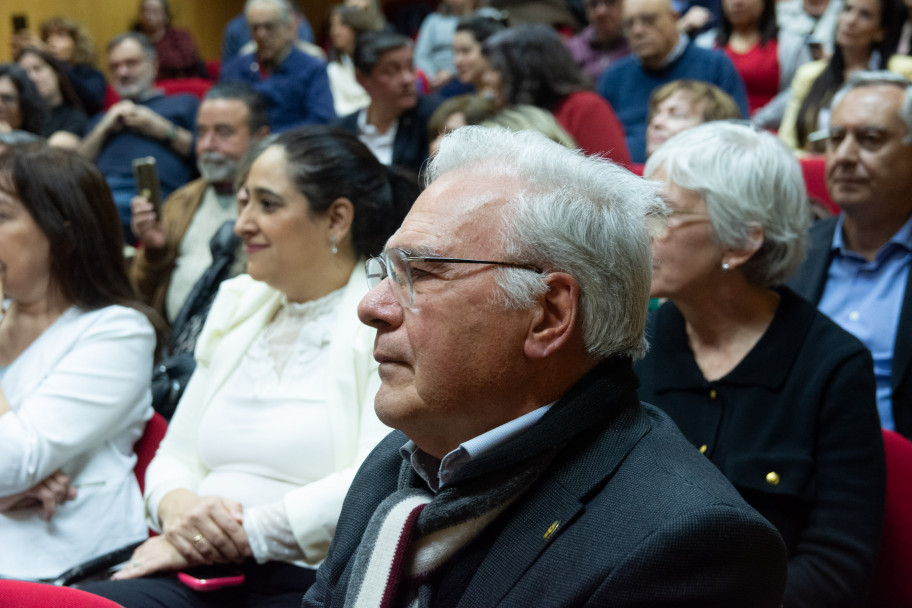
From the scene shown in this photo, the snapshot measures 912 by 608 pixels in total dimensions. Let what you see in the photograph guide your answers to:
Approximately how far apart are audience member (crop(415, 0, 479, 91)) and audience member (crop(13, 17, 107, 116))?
7.67 ft

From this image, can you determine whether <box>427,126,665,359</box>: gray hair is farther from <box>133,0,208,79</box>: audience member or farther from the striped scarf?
<box>133,0,208,79</box>: audience member

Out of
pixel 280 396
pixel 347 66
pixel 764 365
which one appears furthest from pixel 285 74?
pixel 764 365

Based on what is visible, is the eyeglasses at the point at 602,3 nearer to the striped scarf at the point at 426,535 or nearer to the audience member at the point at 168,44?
the audience member at the point at 168,44

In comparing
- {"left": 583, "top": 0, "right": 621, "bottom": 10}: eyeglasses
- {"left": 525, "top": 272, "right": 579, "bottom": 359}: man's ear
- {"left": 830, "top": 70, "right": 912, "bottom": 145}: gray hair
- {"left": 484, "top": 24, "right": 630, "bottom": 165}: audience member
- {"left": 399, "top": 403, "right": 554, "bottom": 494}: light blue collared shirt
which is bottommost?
{"left": 583, "top": 0, "right": 621, "bottom": 10}: eyeglasses

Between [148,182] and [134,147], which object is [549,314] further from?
[134,147]

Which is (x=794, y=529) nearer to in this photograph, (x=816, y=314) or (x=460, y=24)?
(x=816, y=314)

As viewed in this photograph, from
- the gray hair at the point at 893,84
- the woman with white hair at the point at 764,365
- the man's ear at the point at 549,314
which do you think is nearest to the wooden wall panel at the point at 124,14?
the gray hair at the point at 893,84

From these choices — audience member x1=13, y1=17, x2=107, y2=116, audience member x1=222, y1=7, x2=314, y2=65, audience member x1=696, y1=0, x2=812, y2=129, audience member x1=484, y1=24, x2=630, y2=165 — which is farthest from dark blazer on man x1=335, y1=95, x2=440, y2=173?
audience member x1=222, y1=7, x2=314, y2=65

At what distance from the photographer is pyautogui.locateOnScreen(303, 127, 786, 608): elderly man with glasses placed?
100 cm

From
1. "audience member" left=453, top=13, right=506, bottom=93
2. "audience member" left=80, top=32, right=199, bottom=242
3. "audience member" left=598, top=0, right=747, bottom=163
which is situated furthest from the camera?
"audience member" left=453, top=13, right=506, bottom=93

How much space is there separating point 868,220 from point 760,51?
291cm

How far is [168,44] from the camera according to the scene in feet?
24.0

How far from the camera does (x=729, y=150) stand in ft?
5.74

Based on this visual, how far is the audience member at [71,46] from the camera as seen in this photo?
6220mm
